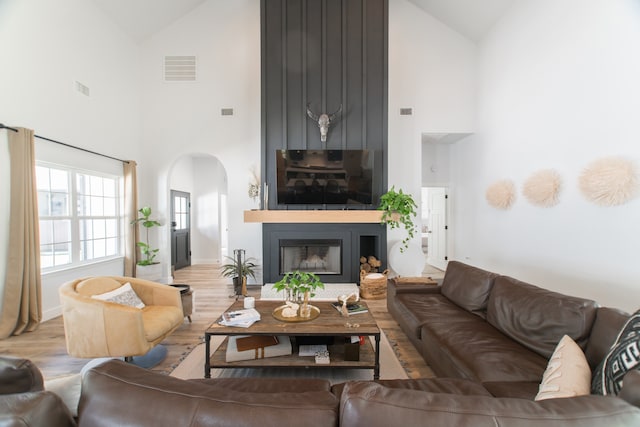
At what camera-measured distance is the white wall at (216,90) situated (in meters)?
5.11

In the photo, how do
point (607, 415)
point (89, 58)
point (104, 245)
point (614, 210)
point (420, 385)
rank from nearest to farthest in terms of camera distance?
point (607, 415) < point (420, 385) < point (614, 210) < point (89, 58) < point (104, 245)

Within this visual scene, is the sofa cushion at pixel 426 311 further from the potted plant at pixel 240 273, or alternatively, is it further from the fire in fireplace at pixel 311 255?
the potted plant at pixel 240 273

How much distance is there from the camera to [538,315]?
197cm

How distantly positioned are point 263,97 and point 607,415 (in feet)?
16.7

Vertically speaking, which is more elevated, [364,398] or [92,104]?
[92,104]

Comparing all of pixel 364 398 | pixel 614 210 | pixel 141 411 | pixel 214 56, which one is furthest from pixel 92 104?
pixel 614 210

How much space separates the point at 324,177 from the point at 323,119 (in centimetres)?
98

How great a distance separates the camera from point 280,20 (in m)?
4.77

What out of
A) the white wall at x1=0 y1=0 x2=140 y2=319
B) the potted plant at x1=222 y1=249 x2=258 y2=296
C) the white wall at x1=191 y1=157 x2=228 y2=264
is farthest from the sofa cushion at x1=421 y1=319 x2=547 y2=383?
the white wall at x1=191 y1=157 x2=228 y2=264

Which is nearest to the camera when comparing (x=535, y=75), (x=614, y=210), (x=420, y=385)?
(x=420, y=385)

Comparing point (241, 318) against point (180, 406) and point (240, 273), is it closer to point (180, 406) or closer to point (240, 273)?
point (180, 406)

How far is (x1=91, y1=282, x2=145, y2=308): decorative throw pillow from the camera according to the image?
8.10 feet

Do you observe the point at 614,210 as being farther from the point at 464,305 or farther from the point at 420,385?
the point at 420,385

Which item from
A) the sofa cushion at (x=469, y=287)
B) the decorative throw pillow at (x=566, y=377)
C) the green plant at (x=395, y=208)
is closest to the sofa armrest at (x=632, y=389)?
the decorative throw pillow at (x=566, y=377)
